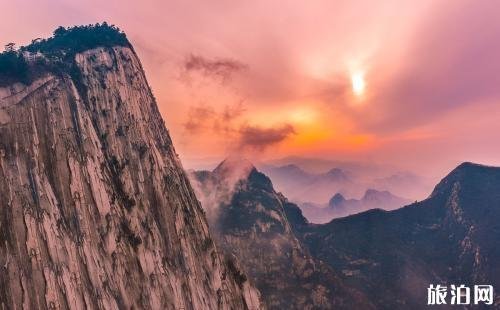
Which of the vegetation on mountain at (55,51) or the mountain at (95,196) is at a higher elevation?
the vegetation on mountain at (55,51)

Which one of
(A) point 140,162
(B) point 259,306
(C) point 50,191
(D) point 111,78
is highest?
(D) point 111,78

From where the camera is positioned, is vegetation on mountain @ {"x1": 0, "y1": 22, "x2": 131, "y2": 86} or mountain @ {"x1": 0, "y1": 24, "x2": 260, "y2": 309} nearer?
mountain @ {"x1": 0, "y1": 24, "x2": 260, "y2": 309}

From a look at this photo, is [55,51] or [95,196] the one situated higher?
[55,51]

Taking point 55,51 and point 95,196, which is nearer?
point 95,196

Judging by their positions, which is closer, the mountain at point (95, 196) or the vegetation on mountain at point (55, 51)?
the mountain at point (95, 196)

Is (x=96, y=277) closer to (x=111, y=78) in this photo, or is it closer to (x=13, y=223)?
(x=13, y=223)

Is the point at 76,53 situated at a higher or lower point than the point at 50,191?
higher

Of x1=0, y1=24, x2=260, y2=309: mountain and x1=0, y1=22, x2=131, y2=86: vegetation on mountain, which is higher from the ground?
x1=0, y1=22, x2=131, y2=86: vegetation on mountain

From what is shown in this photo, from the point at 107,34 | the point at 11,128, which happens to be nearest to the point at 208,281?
the point at 11,128
